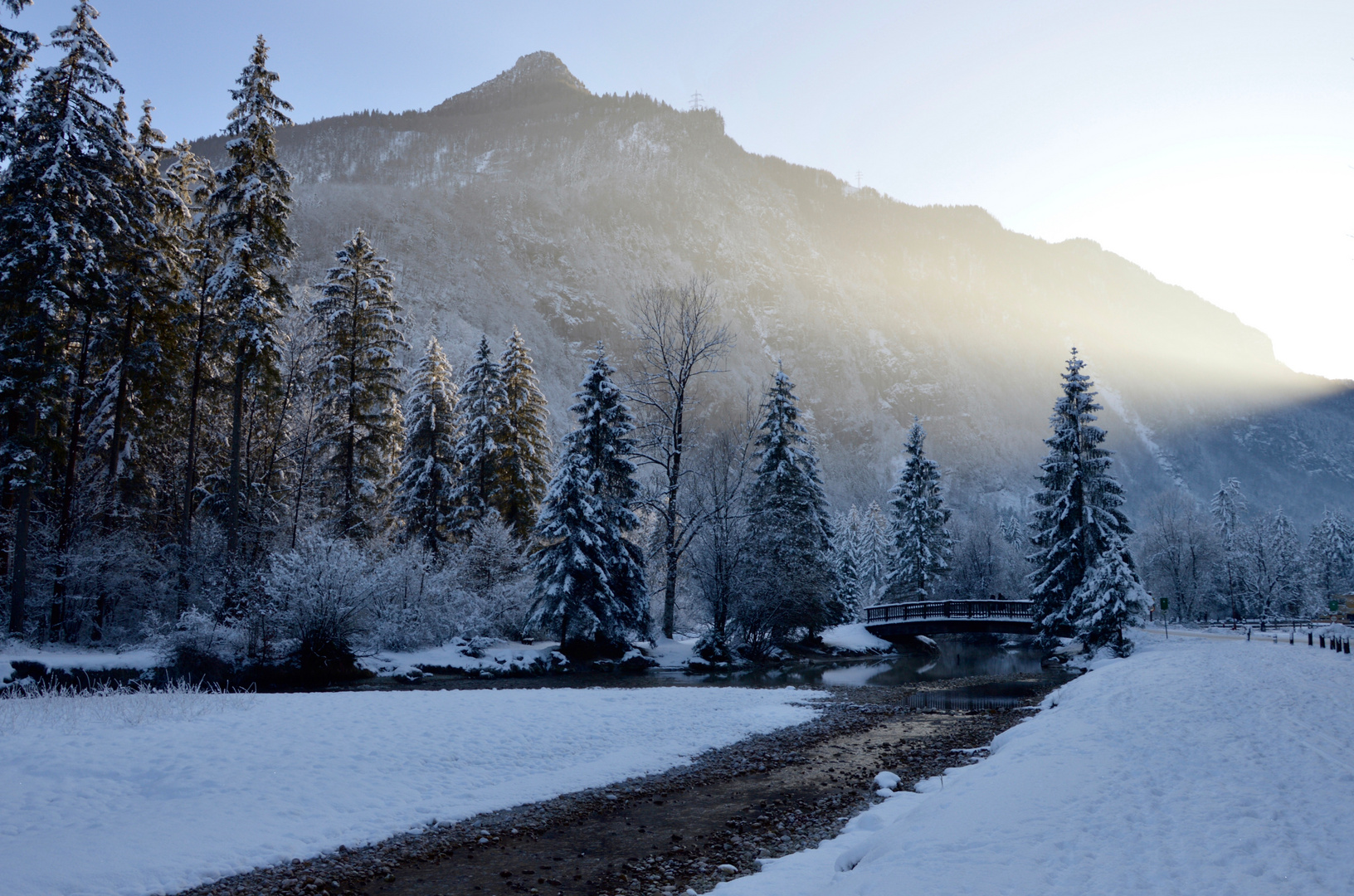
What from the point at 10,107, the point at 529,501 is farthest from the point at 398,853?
the point at 529,501

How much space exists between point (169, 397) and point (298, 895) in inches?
1033

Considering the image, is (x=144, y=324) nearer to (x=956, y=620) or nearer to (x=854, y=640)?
(x=854, y=640)

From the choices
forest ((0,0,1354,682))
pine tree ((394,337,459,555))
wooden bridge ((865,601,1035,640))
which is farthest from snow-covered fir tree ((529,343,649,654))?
wooden bridge ((865,601,1035,640))

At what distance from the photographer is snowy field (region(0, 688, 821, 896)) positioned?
6.39 metres

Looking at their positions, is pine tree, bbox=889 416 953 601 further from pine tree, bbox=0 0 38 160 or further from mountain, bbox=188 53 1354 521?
mountain, bbox=188 53 1354 521

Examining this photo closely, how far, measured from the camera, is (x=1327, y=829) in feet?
18.8

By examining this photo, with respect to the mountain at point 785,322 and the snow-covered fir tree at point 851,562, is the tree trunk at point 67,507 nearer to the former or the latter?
the snow-covered fir tree at point 851,562

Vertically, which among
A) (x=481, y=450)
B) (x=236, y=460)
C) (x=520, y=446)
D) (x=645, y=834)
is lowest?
(x=645, y=834)

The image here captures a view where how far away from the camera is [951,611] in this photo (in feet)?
135

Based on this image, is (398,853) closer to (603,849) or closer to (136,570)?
(603,849)

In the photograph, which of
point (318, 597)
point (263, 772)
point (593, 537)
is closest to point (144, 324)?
point (318, 597)

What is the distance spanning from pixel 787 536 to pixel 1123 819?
2788 cm

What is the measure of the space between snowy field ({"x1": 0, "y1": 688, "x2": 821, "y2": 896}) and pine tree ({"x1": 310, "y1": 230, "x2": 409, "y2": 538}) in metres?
17.5

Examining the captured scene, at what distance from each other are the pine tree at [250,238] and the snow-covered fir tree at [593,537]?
1038 centimetres
